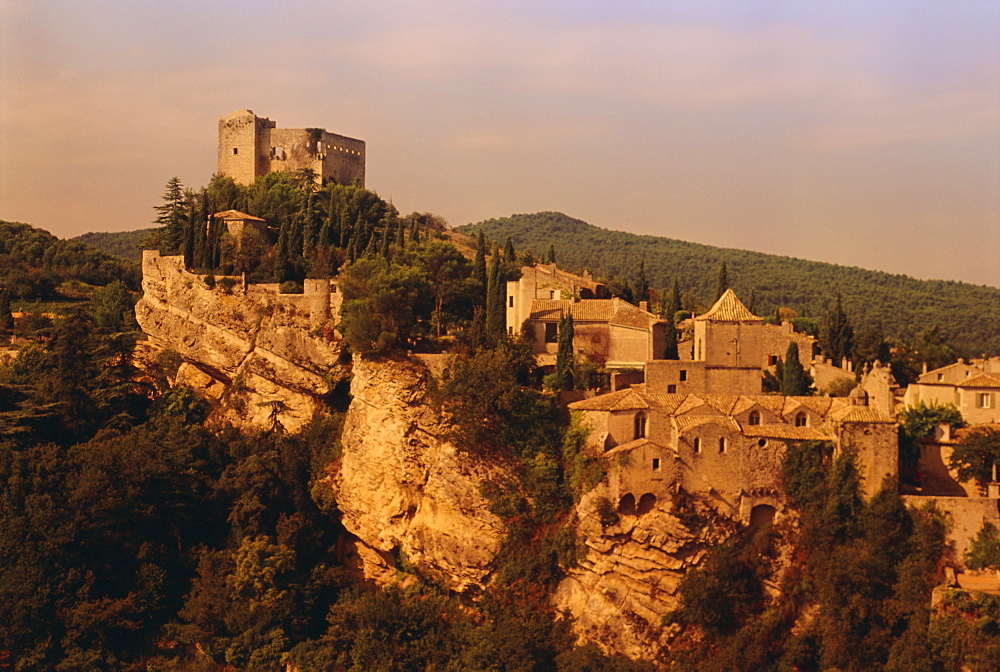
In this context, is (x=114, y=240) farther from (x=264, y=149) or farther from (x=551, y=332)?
(x=551, y=332)

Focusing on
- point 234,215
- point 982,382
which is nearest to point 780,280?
point 234,215

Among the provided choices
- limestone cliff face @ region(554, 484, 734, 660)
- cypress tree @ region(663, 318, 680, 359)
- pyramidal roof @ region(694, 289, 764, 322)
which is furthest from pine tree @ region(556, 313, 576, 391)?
limestone cliff face @ region(554, 484, 734, 660)

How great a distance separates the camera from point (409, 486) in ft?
120

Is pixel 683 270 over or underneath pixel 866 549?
over

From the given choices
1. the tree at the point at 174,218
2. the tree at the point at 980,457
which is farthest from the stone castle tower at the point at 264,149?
the tree at the point at 980,457

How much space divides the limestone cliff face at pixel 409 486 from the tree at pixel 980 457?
42.4 feet

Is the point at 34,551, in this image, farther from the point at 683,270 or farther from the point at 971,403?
the point at 683,270

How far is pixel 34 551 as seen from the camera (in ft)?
111

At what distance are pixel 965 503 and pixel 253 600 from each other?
20.4 meters

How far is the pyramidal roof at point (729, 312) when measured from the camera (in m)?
37.2

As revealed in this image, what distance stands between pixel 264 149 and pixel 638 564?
30966 mm

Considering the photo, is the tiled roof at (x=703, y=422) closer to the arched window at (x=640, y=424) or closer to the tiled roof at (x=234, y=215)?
the arched window at (x=640, y=424)

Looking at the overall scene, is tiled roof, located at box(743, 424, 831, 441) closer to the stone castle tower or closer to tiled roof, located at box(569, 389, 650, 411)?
tiled roof, located at box(569, 389, 650, 411)

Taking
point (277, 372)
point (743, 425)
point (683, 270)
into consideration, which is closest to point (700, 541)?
point (743, 425)
